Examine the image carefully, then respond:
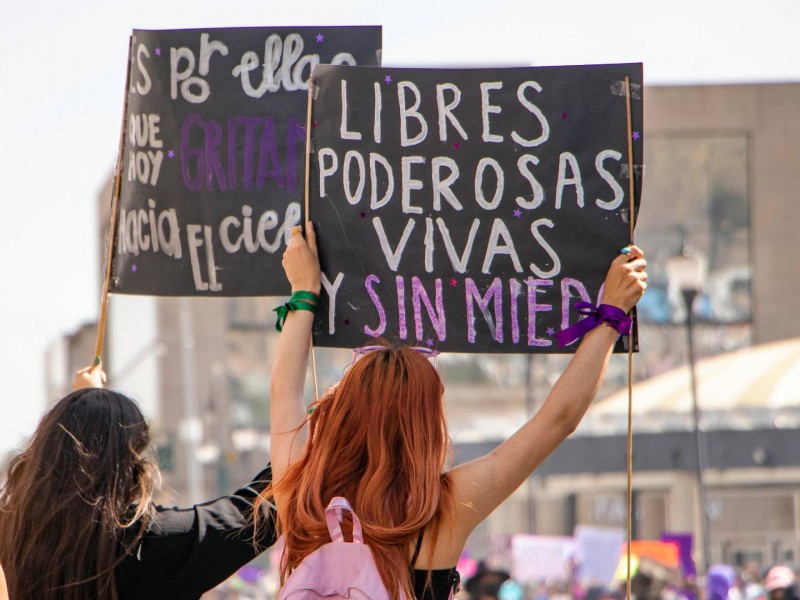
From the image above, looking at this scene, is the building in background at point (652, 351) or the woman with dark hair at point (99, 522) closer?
the woman with dark hair at point (99, 522)

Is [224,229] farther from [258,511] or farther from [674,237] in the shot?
[674,237]

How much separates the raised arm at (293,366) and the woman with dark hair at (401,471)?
0.18 metres

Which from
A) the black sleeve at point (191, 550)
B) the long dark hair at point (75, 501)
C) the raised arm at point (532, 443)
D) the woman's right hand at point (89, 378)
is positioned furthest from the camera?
the woman's right hand at point (89, 378)

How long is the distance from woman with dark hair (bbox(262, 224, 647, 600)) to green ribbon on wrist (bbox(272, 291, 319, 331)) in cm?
64

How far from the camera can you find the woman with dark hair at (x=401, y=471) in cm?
303

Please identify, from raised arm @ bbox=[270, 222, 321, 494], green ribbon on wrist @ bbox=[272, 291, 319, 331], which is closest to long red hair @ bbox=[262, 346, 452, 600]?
raised arm @ bbox=[270, 222, 321, 494]

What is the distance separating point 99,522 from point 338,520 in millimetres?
676

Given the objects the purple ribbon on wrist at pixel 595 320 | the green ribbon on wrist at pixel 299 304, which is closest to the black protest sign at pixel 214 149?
the green ribbon on wrist at pixel 299 304

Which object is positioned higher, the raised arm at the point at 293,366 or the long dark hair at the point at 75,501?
the raised arm at the point at 293,366

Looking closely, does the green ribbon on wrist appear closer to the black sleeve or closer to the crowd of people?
the crowd of people

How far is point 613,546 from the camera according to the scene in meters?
19.4

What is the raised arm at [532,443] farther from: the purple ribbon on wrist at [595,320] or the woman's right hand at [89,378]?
the woman's right hand at [89,378]

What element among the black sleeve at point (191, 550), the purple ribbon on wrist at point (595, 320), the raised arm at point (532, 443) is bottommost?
the black sleeve at point (191, 550)

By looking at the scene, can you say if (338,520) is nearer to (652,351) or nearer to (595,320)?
(595,320)
